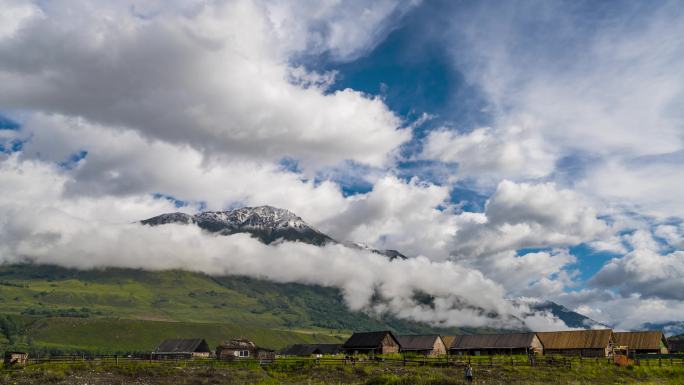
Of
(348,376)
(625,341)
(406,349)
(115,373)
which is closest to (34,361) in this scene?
(115,373)

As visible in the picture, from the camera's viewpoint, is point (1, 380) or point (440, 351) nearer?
point (1, 380)

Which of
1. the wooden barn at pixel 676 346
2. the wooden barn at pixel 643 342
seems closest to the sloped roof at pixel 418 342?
the wooden barn at pixel 643 342

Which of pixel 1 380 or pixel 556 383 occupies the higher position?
pixel 556 383

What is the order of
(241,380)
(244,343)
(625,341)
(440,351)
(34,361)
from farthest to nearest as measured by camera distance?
(244,343)
(440,351)
(625,341)
(34,361)
(241,380)

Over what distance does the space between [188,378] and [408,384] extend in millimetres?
27978

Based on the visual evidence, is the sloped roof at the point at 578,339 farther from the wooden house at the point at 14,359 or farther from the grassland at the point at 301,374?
the wooden house at the point at 14,359

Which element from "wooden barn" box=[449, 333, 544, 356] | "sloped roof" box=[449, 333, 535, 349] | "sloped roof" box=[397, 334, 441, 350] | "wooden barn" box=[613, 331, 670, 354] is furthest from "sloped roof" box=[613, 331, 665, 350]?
"sloped roof" box=[397, 334, 441, 350]

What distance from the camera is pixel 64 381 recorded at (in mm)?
58125

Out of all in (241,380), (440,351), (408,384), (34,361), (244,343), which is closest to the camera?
(408,384)

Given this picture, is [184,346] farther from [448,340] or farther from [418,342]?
[448,340]

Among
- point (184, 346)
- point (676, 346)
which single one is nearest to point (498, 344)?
point (676, 346)

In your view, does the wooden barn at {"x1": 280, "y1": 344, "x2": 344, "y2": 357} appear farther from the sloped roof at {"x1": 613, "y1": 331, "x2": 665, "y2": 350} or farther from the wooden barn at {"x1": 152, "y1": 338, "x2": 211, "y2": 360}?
the sloped roof at {"x1": 613, "y1": 331, "x2": 665, "y2": 350}

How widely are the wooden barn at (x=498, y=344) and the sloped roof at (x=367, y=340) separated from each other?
1489 centimetres

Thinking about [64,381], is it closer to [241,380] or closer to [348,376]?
[241,380]
